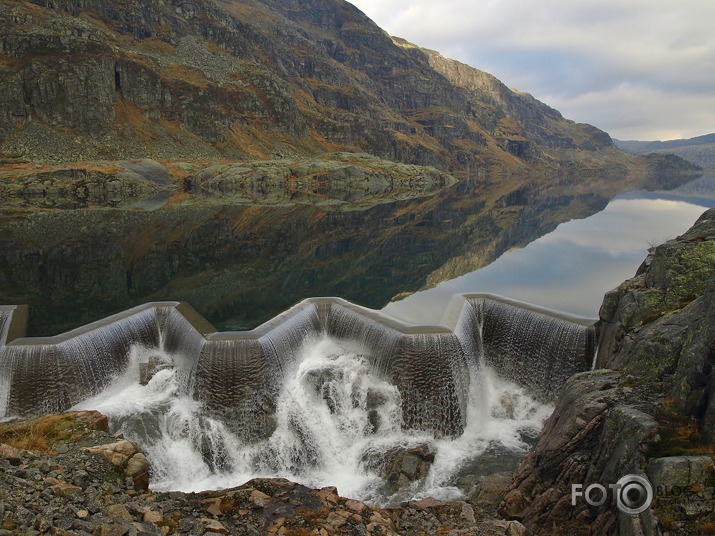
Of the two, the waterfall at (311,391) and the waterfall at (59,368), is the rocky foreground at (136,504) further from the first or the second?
the waterfall at (59,368)

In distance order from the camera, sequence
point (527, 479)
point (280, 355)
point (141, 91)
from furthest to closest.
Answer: point (141, 91), point (280, 355), point (527, 479)

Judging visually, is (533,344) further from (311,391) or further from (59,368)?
(59,368)

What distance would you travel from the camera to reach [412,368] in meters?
20.3

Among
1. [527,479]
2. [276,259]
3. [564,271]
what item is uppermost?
[564,271]

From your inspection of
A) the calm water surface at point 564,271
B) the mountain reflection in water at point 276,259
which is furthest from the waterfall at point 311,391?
the mountain reflection in water at point 276,259

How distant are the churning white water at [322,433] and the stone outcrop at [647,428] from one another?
451 cm

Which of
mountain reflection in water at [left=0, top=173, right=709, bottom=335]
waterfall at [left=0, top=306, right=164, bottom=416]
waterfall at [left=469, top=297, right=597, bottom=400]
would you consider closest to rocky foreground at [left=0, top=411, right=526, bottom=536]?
waterfall at [left=0, top=306, right=164, bottom=416]

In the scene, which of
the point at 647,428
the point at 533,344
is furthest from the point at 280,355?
the point at 647,428

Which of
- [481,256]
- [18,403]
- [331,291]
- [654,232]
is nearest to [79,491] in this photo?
[18,403]

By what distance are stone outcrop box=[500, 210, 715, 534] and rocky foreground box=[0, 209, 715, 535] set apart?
29 millimetres

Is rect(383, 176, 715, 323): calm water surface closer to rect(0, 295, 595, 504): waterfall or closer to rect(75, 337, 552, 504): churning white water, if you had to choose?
rect(0, 295, 595, 504): waterfall

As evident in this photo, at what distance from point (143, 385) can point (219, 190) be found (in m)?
91.1

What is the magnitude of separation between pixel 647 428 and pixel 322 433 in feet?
41.4

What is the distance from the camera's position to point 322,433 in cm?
1964
